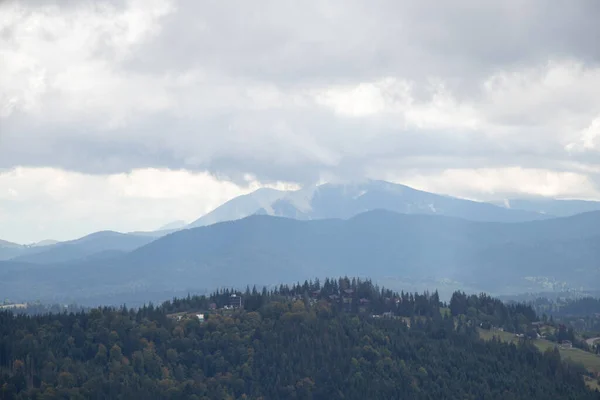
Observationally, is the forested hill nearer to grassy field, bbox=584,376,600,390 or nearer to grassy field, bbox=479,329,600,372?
grassy field, bbox=584,376,600,390

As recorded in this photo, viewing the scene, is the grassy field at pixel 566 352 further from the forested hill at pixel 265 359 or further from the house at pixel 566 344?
the forested hill at pixel 265 359

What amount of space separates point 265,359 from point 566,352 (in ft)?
199

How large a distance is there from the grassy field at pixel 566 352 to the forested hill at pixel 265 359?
8105 millimetres

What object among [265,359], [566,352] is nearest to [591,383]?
[566,352]

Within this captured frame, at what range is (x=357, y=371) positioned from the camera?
157 metres

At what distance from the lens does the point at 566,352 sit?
7165 inches

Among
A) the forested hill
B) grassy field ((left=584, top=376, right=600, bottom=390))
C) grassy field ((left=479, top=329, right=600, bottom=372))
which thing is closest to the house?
grassy field ((left=479, top=329, right=600, bottom=372))

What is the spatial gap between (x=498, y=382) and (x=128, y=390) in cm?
5933

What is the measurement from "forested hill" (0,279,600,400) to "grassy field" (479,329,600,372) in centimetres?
811

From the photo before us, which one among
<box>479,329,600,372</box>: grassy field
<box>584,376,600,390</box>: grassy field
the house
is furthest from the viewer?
the house

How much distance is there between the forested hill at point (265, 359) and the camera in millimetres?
146250

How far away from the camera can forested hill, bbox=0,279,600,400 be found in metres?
146

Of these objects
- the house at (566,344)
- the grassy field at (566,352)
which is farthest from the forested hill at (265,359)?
the house at (566,344)

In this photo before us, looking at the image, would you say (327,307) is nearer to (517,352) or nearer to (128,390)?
(517,352)
